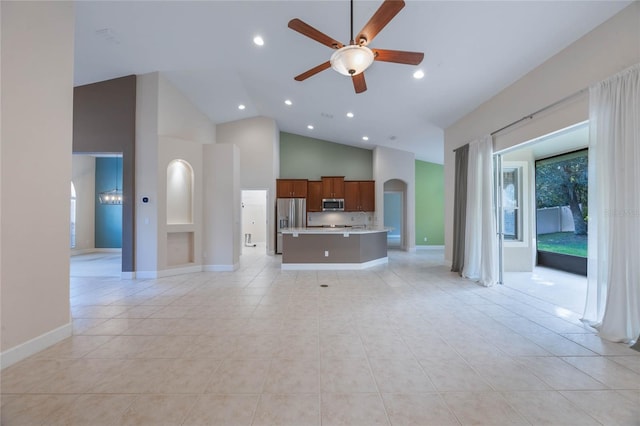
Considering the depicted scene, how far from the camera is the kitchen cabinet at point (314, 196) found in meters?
8.71

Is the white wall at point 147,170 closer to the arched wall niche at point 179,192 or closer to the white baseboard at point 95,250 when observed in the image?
the arched wall niche at point 179,192

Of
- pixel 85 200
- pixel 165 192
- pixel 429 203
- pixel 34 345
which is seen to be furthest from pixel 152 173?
pixel 429 203

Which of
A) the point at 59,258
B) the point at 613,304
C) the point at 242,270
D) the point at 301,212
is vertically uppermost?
the point at 301,212

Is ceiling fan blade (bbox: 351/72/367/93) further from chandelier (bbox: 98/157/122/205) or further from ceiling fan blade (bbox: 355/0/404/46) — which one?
chandelier (bbox: 98/157/122/205)

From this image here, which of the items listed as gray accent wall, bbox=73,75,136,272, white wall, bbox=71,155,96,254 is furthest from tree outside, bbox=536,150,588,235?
white wall, bbox=71,155,96,254

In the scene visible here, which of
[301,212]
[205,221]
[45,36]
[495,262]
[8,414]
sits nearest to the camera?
[8,414]

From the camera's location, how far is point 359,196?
28.8 feet

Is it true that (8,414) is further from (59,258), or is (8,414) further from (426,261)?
(426,261)

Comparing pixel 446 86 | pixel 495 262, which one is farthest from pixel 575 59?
pixel 495 262

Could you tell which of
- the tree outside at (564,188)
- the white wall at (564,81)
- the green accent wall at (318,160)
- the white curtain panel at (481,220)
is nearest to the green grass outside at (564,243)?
the tree outside at (564,188)

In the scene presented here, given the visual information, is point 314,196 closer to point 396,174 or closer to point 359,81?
point 396,174

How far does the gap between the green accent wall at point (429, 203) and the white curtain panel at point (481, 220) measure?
4458mm

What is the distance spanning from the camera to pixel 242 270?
5.86m

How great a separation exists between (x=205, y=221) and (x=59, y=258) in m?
3.20
